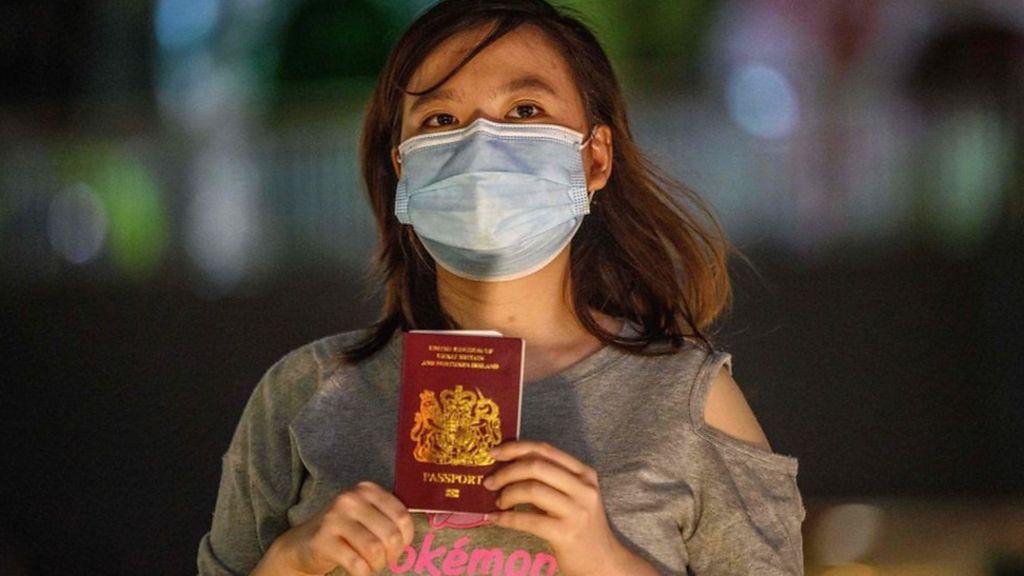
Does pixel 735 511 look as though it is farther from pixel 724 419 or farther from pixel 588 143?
pixel 588 143

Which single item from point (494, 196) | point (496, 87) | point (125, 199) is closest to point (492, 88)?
point (496, 87)

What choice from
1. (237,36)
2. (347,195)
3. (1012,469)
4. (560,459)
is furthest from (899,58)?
(560,459)

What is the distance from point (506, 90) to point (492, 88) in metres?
0.02

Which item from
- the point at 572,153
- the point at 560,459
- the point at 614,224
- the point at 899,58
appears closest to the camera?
the point at 560,459

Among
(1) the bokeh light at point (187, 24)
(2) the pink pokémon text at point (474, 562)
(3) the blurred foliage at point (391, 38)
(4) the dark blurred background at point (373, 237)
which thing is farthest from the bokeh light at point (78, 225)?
(2) the pink pokémon text at point (474, 562)

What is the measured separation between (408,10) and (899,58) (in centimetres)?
136

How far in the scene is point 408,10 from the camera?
4.11 metres

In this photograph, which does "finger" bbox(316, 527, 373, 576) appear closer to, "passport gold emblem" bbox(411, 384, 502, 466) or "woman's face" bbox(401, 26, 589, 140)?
"passport gold emblem" bbox(411, 384, 502, 466)

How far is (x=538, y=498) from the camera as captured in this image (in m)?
1.75

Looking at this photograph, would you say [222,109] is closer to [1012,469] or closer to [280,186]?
[280,186]

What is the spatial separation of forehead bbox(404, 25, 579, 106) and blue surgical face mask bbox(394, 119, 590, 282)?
0.09 m

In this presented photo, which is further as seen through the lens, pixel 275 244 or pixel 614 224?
pixel 275 244

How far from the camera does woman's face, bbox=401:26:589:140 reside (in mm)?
2084

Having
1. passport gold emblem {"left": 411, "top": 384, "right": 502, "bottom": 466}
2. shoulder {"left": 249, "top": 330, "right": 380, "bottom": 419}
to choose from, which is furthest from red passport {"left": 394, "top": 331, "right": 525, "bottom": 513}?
shoulder {"left": 249, "top": 330, "right": 380, "bottom": 419}
